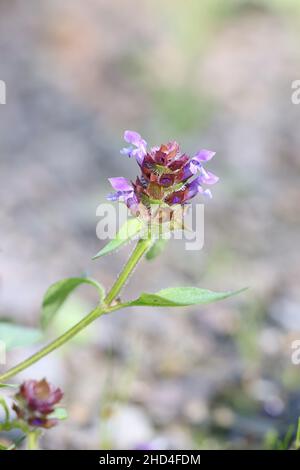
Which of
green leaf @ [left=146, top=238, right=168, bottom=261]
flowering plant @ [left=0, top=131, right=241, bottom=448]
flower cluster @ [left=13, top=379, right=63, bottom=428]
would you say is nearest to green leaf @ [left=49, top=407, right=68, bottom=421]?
flower cluster @ [left=13, top=379, right=63, bottom=428]

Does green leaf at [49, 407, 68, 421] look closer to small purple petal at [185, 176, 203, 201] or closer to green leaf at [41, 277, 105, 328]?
green leaf at [41, 277, 105, 328]

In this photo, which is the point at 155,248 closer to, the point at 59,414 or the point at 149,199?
the point at 149,199

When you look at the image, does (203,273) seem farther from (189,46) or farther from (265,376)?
(189,46)

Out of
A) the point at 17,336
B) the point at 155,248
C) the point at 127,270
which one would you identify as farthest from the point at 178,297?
the point at 17,336

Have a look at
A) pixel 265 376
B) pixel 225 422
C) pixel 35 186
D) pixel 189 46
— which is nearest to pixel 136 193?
pixel 225 422

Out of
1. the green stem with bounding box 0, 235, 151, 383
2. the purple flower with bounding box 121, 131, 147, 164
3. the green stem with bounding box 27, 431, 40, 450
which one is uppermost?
the purple flower with bounding box 121, 131, 147, 164

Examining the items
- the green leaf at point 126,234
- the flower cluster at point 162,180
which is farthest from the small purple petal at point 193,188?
the green leaf at point 126,234

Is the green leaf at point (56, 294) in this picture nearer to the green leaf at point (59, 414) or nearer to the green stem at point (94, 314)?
the green stem at point (94, 314)
